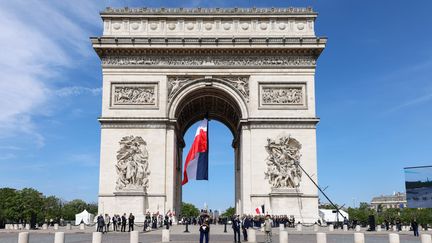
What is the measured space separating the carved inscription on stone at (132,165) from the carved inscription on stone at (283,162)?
367 inches

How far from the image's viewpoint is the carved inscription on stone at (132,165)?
36.6 meters

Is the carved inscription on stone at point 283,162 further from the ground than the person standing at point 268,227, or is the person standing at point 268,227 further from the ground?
the carved inscription on stone at point 283,162

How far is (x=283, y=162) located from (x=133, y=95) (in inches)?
506

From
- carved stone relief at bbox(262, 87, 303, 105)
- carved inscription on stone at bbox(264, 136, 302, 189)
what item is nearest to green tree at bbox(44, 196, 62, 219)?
carved inscription on stone at bbox(264, 136, 302, 189)

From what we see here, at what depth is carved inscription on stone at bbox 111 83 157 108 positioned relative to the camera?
38469mm

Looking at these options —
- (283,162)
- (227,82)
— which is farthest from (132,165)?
(283,162)

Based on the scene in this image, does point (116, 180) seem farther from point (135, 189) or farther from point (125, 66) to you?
point (125, 66)

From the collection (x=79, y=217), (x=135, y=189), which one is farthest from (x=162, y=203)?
(x=79, y=217)

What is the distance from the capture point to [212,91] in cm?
4022

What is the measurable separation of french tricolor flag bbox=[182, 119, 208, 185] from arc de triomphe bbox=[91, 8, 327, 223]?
358 centimetres

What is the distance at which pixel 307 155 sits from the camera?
3753 centimetres

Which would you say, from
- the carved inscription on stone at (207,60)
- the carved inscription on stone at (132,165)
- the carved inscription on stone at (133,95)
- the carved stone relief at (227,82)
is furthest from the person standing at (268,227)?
the carved inscription on stone at (207,60)

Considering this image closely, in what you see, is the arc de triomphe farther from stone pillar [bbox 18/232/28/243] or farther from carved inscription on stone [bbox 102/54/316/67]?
stone pillar [bbox 18/232/28/243]

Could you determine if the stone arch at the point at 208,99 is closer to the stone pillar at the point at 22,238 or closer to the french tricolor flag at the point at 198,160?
the french tricolor flag at the point at 198,160
